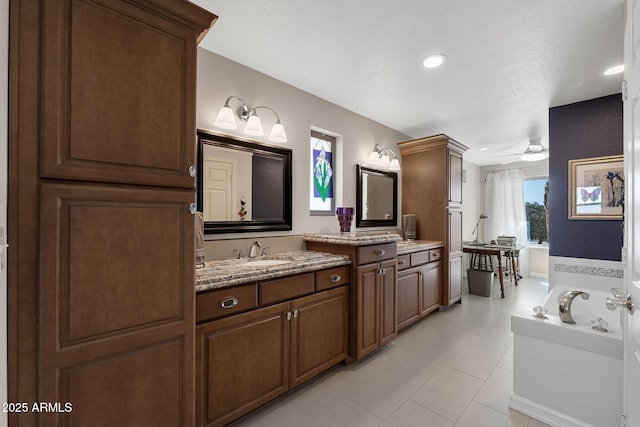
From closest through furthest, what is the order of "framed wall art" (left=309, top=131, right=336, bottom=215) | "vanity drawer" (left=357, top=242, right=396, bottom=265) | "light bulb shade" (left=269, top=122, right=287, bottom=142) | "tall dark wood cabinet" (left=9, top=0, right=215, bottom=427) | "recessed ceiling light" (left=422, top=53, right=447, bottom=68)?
"tall dark wood cabinet" (left=9, top=0, right=215, bottom=427) < "recessed ceiling light" (left=422, top=53, right=447, bottom=68) < "vanity drawer" (left=357, top=242, right=396, bottom=265) < "light bulb shade" (left=269, top=122, right=287, bottom=142) < "framed wall art" (left=309, top=131, right=336, bottom=215)

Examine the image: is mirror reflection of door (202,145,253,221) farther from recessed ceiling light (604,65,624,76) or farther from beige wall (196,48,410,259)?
recessed ceiling light (604,65,624,76)

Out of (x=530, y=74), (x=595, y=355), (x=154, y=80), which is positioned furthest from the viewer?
(x=530, y=74)

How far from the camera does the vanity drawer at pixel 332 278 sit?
194cm

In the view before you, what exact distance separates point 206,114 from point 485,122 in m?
3.36

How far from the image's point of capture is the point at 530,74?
232 centimetres

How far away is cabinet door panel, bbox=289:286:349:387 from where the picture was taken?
1.80 meters

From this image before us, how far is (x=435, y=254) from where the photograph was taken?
3373mm

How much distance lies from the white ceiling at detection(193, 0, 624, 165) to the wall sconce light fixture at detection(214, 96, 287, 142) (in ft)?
1.21

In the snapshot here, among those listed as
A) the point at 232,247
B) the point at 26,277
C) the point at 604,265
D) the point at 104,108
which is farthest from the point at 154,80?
the point at 604,265

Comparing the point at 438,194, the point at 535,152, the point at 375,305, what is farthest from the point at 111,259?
the point at 535,152

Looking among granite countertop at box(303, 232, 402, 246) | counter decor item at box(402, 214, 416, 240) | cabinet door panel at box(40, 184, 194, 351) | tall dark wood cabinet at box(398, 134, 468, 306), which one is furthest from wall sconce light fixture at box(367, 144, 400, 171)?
cabinet door panel at box(40, 184, 194, 351)

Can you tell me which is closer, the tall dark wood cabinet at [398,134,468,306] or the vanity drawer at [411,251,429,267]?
the vanity drawer at [411,251,429,267]

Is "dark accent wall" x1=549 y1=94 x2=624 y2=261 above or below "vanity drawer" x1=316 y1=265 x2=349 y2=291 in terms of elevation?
above

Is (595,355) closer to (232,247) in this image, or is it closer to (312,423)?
(312,423)
